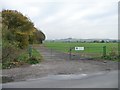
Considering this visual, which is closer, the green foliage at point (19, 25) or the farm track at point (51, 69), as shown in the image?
the farm track at point (51, 69)

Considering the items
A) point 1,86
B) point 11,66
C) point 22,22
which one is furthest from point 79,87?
point 22,22

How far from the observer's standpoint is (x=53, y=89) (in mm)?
8672

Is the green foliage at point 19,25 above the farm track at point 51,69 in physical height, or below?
above

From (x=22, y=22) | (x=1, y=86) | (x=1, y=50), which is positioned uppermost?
(x=22, y=22)

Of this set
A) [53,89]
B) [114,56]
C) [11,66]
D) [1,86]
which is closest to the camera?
[53,89]

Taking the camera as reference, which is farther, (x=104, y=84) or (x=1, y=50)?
(x=1, y=50)

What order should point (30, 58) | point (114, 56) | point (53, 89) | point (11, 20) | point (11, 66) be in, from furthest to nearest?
point (11, 20)
point (114, 56)
point (30, 58)
point (11, 66)
point (53, 89)

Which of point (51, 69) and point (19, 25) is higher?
point (19, 25)

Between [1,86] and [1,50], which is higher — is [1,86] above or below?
below

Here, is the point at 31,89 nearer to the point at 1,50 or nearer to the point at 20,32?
the point at 1,50

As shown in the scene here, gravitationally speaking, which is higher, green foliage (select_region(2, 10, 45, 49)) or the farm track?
green foliage (select_region(2, 10, 45, 49))

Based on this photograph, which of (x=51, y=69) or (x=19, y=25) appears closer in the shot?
(x=51, y=69)

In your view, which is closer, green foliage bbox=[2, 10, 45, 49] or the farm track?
the farm track

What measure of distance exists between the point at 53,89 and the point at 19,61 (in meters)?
9.38
